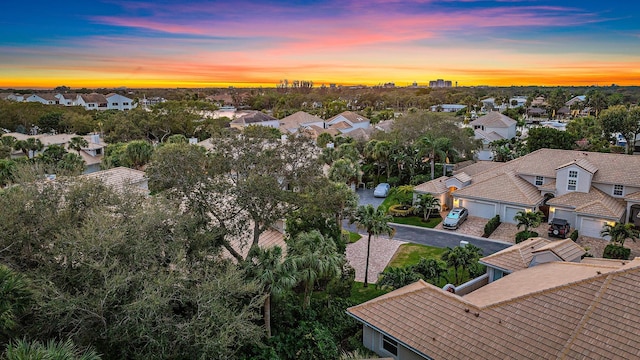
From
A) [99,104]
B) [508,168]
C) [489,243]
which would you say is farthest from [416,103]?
[489,243]

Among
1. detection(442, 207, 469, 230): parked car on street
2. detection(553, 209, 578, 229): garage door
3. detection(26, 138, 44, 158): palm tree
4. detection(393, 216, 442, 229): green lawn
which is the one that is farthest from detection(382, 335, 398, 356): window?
detection(26, 138, 44, 158): palm tree

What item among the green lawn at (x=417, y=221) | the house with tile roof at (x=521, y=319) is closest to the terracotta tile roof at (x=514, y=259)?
the house with tile roof at (x=521, y=319)

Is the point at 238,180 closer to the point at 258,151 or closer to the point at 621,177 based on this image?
the point at 258,151

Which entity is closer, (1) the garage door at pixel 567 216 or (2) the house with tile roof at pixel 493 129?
(1) the garage door at pixel 567 216

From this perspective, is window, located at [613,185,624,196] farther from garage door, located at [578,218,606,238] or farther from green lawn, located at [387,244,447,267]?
green lawn, located at [387,244,447,267]

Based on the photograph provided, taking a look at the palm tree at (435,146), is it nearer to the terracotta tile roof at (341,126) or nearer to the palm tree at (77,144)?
the terracotta tile roof at (341,126)

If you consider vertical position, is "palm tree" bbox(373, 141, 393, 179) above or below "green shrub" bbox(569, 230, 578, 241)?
above

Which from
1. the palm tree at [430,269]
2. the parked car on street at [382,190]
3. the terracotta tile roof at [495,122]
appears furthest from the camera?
the terracotta tile roof at [495,122]
